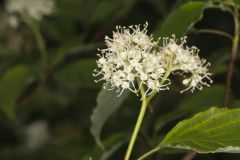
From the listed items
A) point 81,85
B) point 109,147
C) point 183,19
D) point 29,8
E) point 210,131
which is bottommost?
point 210,131

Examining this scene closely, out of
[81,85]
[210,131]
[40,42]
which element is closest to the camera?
[210,131]

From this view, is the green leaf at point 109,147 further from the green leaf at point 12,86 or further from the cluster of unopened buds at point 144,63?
the green leaf at point 12,86

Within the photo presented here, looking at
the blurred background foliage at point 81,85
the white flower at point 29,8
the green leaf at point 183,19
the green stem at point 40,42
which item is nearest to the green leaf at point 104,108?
the blurred background foliage at point 81,85

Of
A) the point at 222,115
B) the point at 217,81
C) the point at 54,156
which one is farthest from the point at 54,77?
the point at 222,115

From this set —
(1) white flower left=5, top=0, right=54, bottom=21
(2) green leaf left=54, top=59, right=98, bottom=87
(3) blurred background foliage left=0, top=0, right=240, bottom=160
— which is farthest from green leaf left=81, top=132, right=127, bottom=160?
(1) white flower left=5, top=0, right=54, bottom=21

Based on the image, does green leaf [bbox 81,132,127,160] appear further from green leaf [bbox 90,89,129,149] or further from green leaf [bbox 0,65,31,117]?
green leaf [bbox 0,65,31,117]

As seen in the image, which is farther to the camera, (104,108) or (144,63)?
(104,108)

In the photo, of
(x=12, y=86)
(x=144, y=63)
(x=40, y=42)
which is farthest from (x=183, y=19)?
(x=40, y=42)

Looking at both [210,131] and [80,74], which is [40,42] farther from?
[210,131]

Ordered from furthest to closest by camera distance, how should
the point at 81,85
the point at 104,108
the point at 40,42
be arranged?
the point at 40,42, the point at 81,85, the point at 104,108
